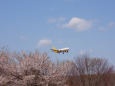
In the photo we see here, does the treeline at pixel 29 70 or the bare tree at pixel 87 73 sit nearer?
the treeline at pixel 29 70

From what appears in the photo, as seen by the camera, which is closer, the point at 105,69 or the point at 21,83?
the point at 21,83

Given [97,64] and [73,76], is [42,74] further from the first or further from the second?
[97,64]

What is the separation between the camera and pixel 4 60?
70.0 ft

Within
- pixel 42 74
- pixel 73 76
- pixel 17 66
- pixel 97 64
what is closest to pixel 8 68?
pixel 17 66

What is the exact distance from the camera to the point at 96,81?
3775cm

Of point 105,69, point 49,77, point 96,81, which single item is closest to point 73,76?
point 96,81

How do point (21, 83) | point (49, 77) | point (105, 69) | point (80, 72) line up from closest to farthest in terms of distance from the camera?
point (21, 83), point (49, 77), point (80, 72), point (105, 69)

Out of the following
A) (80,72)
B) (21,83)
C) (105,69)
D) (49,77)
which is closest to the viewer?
(21,83)

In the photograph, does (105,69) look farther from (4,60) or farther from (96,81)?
(4,60)

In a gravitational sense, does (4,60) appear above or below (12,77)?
above

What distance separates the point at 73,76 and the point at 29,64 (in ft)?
60.7

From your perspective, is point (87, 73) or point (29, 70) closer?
point (29, 70)

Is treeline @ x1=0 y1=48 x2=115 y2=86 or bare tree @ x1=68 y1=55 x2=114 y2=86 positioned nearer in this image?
treeline @ x1=0 y1=48 x2=115 y2=86

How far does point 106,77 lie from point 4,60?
23.1m
